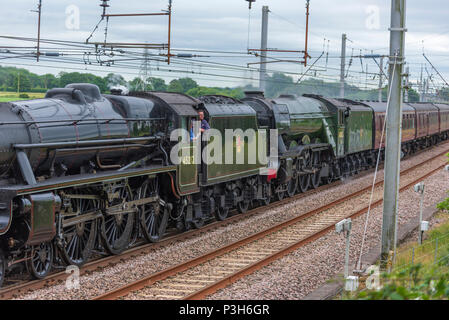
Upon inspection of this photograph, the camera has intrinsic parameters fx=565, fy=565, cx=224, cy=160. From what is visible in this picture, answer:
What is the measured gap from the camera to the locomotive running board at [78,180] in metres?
8.91

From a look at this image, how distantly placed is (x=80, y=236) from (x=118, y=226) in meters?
1.26

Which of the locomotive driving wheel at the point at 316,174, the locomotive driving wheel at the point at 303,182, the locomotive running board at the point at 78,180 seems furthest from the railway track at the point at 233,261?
the locomotive driving wheel at the point at 316,174

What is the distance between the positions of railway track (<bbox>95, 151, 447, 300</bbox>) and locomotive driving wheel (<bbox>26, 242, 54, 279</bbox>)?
1.64m

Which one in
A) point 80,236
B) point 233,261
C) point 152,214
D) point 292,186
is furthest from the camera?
point 292,186

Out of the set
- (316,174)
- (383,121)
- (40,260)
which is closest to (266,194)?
(316,174)

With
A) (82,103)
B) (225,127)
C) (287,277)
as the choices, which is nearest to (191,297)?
(287,277)

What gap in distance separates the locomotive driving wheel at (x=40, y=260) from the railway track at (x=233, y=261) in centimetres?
164

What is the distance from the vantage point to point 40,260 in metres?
9.87

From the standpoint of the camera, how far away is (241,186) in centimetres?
1712

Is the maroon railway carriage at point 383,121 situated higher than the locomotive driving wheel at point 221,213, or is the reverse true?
the maroon railway carriage at point 383,121

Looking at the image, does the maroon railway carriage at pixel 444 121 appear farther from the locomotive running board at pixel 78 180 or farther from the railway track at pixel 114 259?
the locomotive running board at pixel 78 180

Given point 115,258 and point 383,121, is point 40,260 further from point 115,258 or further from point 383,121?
point 383,121

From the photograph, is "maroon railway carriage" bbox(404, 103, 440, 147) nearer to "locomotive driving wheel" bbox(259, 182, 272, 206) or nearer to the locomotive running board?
"locomotive driving wheel" bbox(259, 182, 272, 206)
